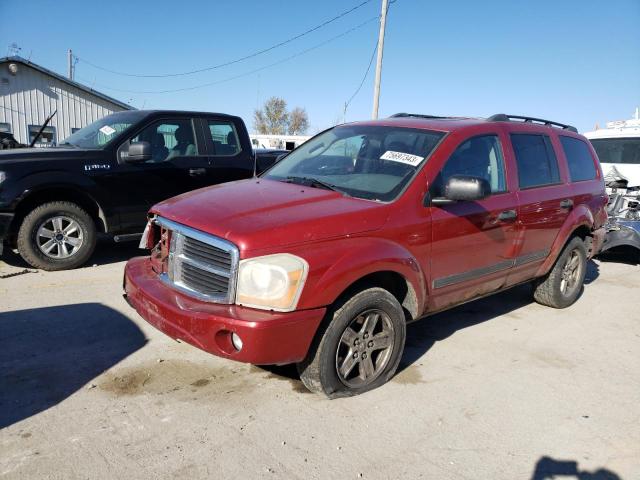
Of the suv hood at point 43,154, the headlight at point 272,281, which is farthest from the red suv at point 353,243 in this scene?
the suv hood at point 43,154

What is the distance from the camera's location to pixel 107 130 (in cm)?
653

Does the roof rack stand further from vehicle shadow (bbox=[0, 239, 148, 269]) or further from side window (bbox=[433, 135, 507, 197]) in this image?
vehicle shadow (bbox=[0, 239, 148, 269])

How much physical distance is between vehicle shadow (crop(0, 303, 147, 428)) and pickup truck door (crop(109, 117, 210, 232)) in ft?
6.08

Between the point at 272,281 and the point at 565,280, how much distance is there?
155 inches

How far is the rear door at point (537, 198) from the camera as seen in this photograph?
14.6 feet

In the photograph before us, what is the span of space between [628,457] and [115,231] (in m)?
5.57

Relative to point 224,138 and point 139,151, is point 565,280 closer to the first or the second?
point 224,138

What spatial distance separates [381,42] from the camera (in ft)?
57.0

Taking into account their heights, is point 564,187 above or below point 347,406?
above

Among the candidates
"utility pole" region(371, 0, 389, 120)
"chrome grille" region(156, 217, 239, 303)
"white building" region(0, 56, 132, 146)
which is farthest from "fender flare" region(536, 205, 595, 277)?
"white building" region(0, 56, 132, 146)

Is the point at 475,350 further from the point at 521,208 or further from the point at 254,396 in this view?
the point at 254,396

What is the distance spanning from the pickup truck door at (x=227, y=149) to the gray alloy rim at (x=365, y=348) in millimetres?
4222

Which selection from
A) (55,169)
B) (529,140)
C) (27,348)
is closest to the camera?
(27,348)

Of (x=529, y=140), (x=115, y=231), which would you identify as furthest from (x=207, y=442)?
(x=115, y=231)
